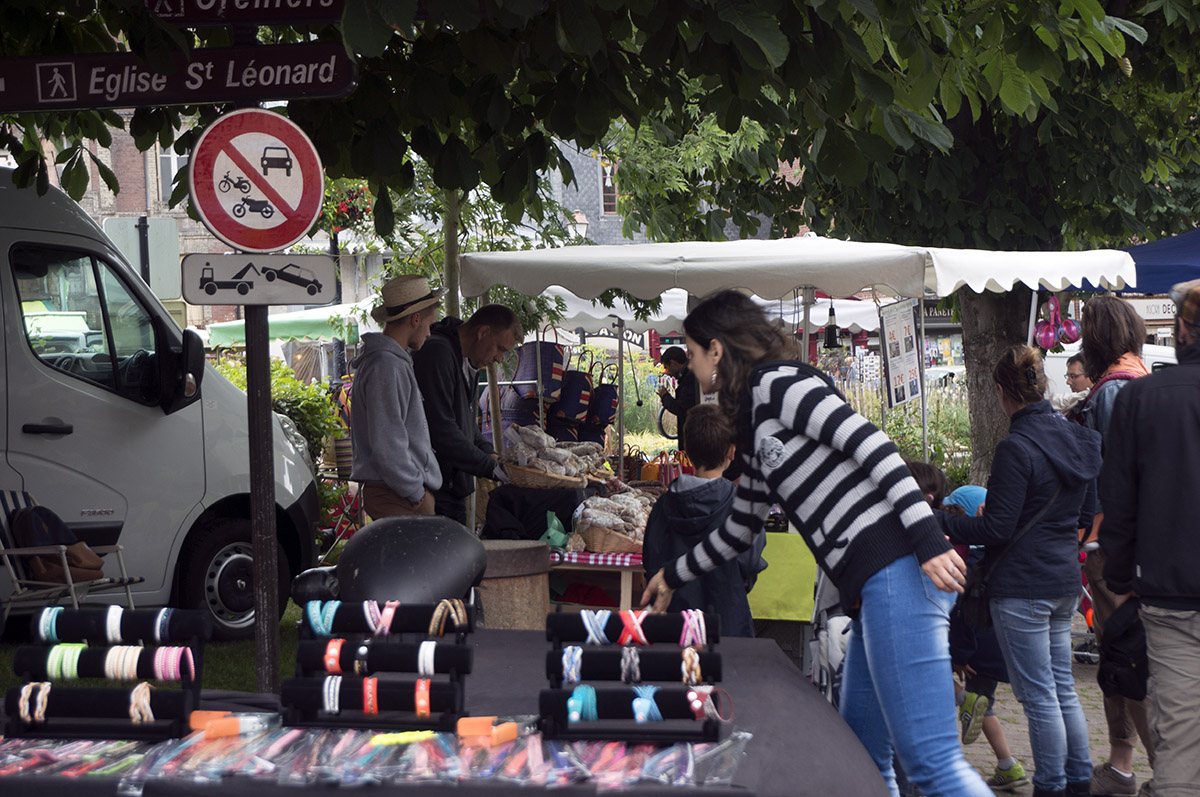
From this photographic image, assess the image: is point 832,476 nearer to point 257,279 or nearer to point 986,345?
point 257,279

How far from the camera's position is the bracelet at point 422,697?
2.28 m

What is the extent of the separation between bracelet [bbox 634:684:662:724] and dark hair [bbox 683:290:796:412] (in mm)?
1399

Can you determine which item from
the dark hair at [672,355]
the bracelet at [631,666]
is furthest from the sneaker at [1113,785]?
the dark hair at [672,355]

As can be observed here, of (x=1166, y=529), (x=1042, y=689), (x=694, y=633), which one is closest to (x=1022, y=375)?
(x=1166, y=529)

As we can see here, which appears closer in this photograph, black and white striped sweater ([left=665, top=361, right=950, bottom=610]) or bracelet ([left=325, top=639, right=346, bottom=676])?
bracelet ([left=325, top=639, right=346, bottom=676])

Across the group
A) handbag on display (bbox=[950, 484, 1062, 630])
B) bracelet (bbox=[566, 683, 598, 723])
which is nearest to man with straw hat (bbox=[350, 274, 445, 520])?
handbag on display (bbox=[950, 484, 1062, 630])

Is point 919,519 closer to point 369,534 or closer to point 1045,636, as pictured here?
point 369,534

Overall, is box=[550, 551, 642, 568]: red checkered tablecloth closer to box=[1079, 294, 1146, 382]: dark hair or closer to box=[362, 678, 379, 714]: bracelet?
box=[1079, 294, 1146, 382]: dark hair

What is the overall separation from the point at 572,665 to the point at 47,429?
5.46m

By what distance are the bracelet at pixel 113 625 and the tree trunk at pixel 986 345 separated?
973 cm

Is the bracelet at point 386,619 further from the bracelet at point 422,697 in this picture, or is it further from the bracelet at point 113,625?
the bracelet at point 113,625

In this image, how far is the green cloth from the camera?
6.06 m

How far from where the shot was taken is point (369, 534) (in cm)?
294

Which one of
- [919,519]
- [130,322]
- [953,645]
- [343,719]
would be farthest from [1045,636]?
[130,322]
